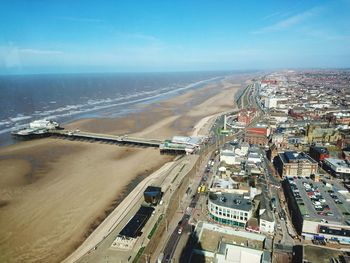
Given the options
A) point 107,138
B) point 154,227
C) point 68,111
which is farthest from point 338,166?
point 68,111

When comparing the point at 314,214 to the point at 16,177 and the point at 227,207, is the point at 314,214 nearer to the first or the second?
the point at 227,207

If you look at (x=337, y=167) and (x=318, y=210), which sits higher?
(x=318, y=210)

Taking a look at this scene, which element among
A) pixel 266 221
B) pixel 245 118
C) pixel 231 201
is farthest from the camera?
pixel 245 118

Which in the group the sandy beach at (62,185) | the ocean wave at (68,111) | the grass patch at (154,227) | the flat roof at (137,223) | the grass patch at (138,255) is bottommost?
the sandy beach at (62,185)

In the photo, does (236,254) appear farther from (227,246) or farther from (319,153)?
(319,153)

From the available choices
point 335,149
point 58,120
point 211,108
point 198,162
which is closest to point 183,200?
point 198,162

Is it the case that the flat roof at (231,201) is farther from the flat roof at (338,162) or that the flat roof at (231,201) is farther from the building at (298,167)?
the flat roof at (338,162)

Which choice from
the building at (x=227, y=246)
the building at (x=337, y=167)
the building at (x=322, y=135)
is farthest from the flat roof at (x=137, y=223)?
the building at (x=322, y=135)
